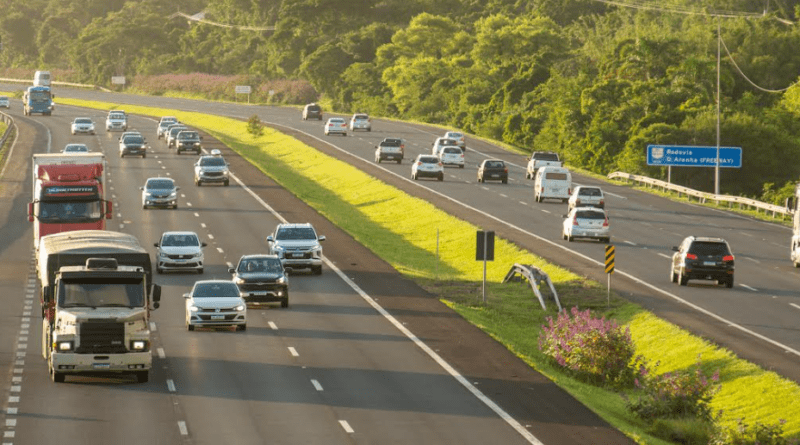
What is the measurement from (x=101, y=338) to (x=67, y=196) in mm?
22233

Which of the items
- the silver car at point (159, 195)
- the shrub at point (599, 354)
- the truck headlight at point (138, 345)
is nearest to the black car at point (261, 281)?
the shrub at point (599, 354)

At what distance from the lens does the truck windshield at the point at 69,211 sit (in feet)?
176

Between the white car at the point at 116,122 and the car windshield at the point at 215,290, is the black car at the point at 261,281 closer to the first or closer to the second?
the car windshield at the point at 215,290

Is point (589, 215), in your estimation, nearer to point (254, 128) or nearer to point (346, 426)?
point (346, 426)

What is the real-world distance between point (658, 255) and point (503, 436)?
36500mm

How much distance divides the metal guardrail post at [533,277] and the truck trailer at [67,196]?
16.0 meters

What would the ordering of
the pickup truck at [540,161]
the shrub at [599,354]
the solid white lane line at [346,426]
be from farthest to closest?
the pickup truck at [540,161] → the shrub at [599,354] → the solid white lane line at [346,426]

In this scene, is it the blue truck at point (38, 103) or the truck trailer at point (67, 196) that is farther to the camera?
the blue truck at point (38, 103)

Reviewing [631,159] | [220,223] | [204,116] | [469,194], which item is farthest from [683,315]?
[204,116]

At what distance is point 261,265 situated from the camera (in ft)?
158

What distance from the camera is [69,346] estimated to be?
108 ft

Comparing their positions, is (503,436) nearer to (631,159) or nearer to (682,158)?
(682,158)

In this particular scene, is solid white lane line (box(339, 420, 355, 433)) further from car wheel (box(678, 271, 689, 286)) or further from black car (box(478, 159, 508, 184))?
black car (box(478, 159, 508, 184))

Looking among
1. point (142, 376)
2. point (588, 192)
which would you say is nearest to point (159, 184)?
point (588, 192)
